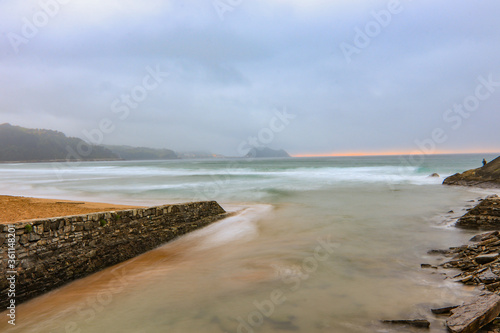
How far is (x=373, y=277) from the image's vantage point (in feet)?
19.3

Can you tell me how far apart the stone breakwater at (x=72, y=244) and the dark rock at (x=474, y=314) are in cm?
715

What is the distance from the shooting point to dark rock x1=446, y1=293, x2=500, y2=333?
3.54 metres

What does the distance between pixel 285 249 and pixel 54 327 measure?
567 cm

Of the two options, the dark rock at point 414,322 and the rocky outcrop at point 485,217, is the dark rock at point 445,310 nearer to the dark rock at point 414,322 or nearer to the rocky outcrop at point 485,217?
the dark rock at point 414,322

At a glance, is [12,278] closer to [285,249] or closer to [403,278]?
[285,249]

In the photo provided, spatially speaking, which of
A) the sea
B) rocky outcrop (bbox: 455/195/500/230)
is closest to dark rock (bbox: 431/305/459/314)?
the sea

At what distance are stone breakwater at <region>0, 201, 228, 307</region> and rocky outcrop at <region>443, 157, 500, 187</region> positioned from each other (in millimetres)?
25258

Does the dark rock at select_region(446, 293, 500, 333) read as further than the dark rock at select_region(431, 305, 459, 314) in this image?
No

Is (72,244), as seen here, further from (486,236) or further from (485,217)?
(485,217)

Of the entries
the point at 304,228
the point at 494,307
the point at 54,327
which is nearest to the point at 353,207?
the point at 304,228

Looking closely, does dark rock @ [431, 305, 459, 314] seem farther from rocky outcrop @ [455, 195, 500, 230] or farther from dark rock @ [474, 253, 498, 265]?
rocky outcrop @ [455, 195, 500, 230]

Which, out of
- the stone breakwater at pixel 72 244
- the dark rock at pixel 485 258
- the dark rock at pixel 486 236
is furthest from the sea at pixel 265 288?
the dark rock at pixel 485 258

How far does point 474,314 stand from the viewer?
12.0 ft

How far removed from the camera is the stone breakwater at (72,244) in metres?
5.07
